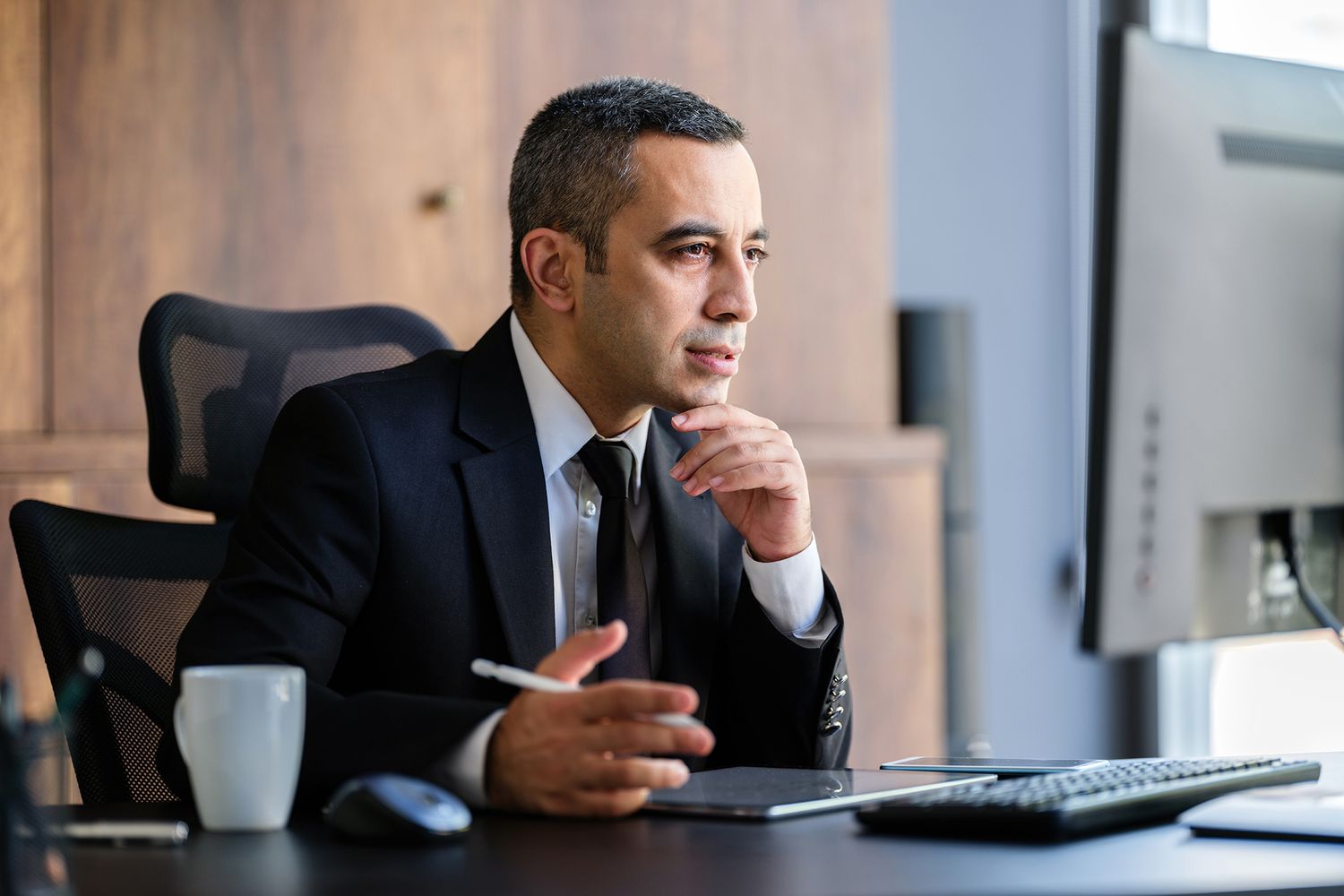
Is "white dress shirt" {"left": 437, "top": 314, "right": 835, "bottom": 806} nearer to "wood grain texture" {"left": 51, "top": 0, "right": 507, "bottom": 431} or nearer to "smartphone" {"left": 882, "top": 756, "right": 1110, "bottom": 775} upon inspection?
"smartphone" {"left": 882, "top": 756, "right": 1110, "bottom": 775}

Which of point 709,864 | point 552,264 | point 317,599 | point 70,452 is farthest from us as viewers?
point 70,452

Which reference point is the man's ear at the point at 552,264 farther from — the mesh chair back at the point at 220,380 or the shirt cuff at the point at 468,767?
the shirt cuff at the point at 468,767

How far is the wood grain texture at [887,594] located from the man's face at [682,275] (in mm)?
1277

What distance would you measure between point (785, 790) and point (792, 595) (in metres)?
0.46

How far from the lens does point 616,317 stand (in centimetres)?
175

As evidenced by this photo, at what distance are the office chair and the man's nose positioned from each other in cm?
40

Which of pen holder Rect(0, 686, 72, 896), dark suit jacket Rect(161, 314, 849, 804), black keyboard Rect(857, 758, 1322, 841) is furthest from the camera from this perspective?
dark suit jacket Rect(161, 314, 849, 804)

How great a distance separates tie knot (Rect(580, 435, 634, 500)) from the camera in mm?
1686

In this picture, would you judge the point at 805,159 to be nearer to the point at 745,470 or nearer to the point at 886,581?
the point at 886,581

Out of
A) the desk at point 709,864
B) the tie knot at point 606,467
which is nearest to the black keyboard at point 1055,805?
the desk at point 709,864

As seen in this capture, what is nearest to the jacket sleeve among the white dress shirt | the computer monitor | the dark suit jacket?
the dark suit jacket

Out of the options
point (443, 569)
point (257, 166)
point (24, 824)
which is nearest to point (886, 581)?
point (257, 166)

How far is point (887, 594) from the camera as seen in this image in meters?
3.09

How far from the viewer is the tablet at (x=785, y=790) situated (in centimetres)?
107
